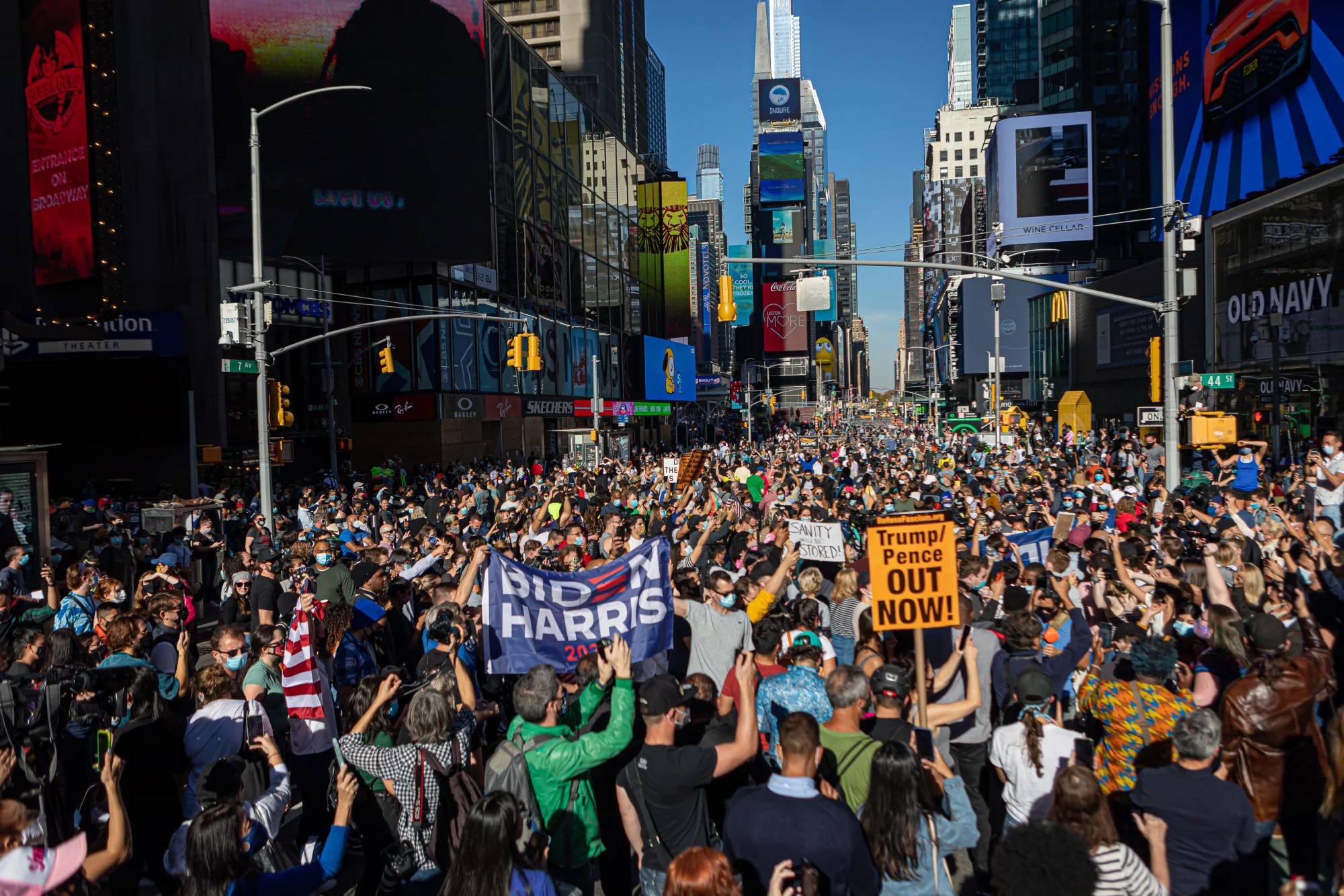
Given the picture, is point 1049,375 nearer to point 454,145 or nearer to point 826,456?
point 826,456

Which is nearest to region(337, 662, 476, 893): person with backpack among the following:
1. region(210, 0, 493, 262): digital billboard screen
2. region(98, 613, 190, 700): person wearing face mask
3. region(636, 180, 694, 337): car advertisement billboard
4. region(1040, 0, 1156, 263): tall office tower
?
region(98, 613, 190, 700): person wearing face mask

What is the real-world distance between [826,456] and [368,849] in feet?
102

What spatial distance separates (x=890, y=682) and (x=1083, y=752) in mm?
1065

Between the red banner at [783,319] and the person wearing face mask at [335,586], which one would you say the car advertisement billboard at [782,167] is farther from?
the person wearing face mask at [335,586]

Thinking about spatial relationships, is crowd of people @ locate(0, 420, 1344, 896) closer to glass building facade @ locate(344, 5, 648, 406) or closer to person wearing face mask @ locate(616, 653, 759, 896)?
person wearing face mask @ locate(616, 653, 759, 896)

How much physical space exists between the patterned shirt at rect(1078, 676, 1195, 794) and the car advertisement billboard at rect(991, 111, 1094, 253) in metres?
83.4

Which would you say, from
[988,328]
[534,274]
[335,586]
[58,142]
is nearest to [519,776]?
[335,586]

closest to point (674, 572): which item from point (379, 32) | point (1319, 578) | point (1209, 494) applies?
point (1319, 578)

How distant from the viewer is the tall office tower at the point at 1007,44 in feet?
513

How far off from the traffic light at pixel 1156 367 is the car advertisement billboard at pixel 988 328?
81.3 metres

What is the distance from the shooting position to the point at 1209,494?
51.6 ft

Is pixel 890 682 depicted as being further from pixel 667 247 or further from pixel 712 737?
pixel 667 247

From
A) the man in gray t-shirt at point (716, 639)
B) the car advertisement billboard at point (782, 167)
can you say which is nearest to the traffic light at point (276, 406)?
the man in gray t-shirt at point (716, 639)

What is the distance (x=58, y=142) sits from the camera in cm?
2619
